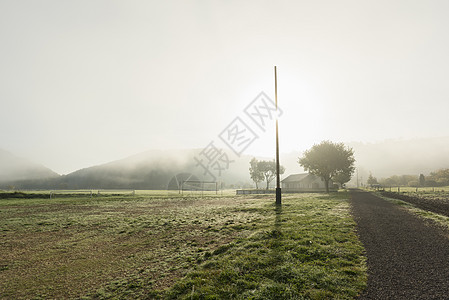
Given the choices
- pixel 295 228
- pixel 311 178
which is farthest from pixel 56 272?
pixel 311 178

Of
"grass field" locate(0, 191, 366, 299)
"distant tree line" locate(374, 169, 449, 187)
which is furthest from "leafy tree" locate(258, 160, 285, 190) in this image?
"grass field" locate(0, 191, 366, 299)

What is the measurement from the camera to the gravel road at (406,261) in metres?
4.86

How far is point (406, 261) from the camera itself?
21.4 ft

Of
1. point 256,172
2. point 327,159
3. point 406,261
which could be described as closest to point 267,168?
point 256,172

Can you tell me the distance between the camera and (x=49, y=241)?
10836 millimetres

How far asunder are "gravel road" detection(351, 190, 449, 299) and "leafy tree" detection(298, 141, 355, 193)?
47320mm

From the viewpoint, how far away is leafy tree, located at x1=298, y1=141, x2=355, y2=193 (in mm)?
55750

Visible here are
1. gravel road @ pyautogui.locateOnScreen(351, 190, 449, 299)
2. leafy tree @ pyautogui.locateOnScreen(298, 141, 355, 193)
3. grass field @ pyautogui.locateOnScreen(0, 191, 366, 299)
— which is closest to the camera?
gravel road @ pyautogui.locateOnScreen(351, 190, 449, 299)

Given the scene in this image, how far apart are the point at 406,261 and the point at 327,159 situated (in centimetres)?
5372

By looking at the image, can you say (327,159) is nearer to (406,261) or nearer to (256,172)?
(406,261)

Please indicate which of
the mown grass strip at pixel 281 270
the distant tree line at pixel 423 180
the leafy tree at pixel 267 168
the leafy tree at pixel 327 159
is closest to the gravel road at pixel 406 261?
the mown grass strip at pixel 281 270

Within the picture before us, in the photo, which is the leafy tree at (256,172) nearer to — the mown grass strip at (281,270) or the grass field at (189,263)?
the grass field at (189,263)

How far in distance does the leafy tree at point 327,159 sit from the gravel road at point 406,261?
47320 millimetres

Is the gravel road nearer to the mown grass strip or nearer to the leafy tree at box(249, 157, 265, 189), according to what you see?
the mown grass strip
